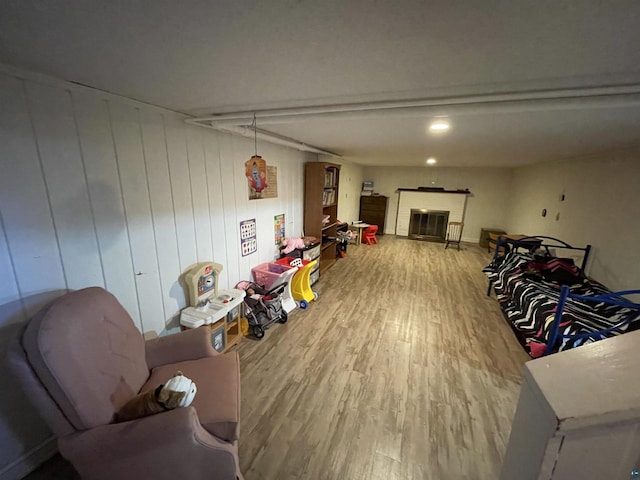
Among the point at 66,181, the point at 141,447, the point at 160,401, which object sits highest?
the point at 66,181

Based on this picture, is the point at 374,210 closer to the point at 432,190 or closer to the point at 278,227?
the point at 432,190

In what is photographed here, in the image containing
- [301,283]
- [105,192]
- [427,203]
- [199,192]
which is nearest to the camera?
[105,192]

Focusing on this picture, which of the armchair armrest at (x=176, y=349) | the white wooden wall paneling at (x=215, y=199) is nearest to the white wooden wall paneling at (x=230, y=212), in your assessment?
the white wooden wall paneling at (x=215, y=199)

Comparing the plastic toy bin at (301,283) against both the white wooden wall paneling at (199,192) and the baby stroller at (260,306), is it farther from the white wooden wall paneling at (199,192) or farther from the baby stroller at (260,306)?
the white wooden wall paneling at (199,192)

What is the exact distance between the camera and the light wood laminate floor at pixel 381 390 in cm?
146

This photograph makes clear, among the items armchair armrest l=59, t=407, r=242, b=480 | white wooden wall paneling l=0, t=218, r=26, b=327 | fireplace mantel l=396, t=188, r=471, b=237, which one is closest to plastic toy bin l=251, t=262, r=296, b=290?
armchair armrest l=59, t=407, r=242, b=480

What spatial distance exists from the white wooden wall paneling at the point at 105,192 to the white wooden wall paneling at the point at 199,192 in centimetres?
58

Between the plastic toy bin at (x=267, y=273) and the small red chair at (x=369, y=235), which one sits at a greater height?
the plastic toy bin at (x=267, y=273)

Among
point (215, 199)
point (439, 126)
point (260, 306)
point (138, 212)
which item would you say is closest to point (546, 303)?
point (439, 126)

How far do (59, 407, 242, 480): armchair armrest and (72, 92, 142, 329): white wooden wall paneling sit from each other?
932 millimetres

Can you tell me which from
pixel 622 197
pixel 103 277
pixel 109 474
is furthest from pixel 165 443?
pixel 622 197

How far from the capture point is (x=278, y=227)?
3527 millimetres

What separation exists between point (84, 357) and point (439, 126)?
2669 mm

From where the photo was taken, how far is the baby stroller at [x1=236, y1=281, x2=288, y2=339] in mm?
2643
